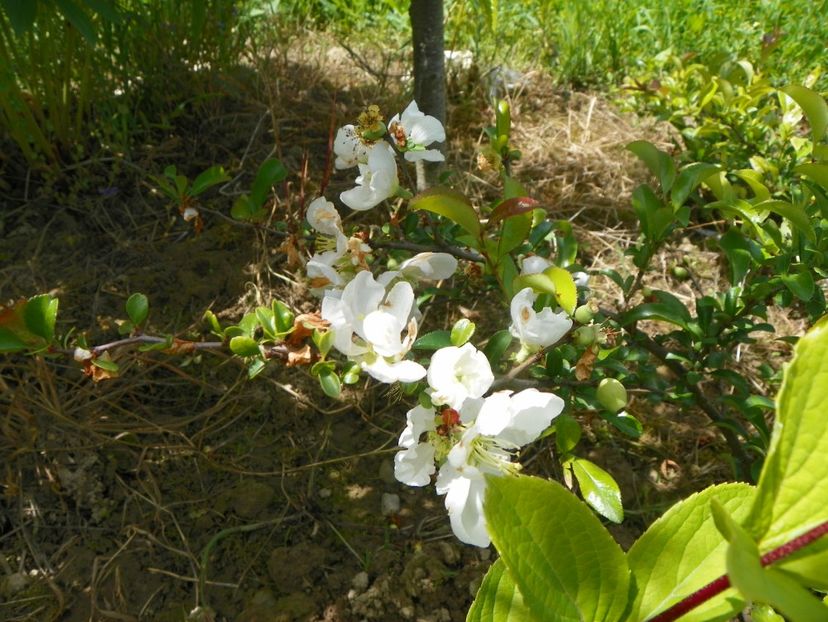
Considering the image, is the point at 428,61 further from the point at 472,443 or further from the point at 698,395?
the point at 472,443

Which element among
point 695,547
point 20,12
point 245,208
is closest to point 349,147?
point 245,208

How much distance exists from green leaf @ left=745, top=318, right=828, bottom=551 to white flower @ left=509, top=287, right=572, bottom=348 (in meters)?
0.44

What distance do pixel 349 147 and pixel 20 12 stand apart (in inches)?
34.8

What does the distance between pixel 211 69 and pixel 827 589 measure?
227 cm

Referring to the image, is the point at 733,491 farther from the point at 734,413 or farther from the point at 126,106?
the point at 126,106

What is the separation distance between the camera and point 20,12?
1.47m

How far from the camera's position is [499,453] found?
87cm

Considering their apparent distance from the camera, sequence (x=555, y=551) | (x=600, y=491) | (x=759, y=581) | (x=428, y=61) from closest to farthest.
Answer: (x=759, y=581), (x=555, y=551), (x=600, y=491), (x=428, y=61)

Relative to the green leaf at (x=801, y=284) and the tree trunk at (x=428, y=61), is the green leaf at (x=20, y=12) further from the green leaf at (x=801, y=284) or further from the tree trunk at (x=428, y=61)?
the green leaf at (x=801, y=284)

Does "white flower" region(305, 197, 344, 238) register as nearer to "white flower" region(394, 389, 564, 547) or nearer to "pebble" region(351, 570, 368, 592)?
"white flower" region(394, 389, 564, 547)

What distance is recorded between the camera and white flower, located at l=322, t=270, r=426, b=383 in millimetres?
838

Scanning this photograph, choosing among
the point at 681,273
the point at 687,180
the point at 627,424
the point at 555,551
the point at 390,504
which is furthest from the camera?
the point at 681,273

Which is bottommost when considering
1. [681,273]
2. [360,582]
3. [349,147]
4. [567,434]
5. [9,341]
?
[360,582]

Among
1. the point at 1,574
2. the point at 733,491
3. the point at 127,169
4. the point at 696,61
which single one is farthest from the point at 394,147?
the point at 696,61
